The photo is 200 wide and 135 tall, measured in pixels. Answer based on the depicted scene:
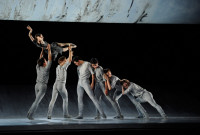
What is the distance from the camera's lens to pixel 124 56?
8.70 metres

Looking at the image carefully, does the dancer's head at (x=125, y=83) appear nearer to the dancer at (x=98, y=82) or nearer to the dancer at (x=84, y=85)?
the dancer at (x=98, y=82)

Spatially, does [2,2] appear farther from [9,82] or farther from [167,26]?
[167,26]

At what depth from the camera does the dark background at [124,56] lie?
8047 millimetres

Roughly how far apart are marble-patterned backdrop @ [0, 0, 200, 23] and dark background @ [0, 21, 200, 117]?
0.16m

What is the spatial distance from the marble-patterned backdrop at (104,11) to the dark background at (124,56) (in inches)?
6.5

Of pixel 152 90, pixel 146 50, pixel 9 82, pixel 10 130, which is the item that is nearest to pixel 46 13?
pixel 9 82

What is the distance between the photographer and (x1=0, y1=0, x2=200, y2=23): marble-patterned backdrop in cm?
819

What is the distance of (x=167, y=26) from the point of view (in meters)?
8.98

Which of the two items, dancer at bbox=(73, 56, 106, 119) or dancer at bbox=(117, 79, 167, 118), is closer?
dancer at bbox=(73, 56, 106, 119)

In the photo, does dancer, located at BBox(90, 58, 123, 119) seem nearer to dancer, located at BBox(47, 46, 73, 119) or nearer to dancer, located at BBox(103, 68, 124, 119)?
dancer, located at BBox(103, 68, 124, 119)

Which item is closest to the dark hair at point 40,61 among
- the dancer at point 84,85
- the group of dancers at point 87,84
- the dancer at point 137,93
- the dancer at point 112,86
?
the group of dancers at point 87,84

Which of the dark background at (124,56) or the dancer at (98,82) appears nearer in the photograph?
the dancer at (98,82)

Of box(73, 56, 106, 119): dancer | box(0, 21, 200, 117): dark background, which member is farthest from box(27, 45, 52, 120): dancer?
box(0, 21, 200, 117): dark background

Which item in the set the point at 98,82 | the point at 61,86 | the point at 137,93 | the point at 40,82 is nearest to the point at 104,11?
the point at 98,82
